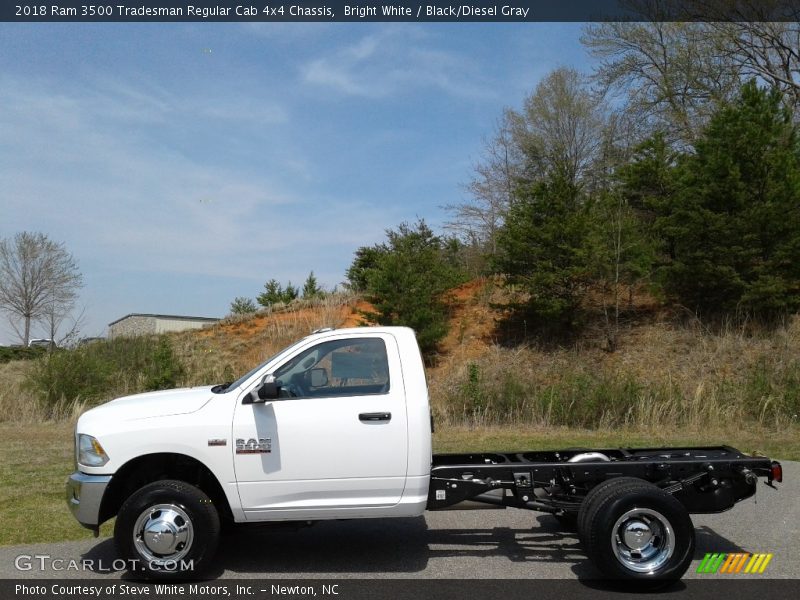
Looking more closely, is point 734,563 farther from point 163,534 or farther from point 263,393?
point 163,534

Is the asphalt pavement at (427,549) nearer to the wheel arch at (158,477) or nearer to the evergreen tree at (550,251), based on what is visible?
the wheel arch at (158,477)

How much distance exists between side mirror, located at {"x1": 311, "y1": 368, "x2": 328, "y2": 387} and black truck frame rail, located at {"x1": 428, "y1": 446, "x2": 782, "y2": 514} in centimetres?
119

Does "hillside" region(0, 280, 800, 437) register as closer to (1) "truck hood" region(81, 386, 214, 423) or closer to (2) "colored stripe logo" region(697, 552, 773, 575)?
(2) "colored stripe logo" region(697, 552, 773, 575)

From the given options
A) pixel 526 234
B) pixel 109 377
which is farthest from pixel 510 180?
pixel 109 377

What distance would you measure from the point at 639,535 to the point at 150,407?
408cm

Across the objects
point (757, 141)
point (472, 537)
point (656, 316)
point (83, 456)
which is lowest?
point (472, 537)

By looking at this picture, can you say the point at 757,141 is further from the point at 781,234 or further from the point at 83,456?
the point at 83,456

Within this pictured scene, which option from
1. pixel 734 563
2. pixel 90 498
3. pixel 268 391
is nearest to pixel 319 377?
pixel 268 391

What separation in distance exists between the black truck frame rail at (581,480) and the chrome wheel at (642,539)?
1.82 feet

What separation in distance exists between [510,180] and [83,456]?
29.9 metres

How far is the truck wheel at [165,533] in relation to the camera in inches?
247

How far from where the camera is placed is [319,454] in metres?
6.48

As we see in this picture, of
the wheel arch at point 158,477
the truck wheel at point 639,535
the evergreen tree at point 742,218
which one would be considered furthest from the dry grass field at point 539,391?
the truck wheel at point 639,535

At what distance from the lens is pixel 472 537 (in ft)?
26.3
